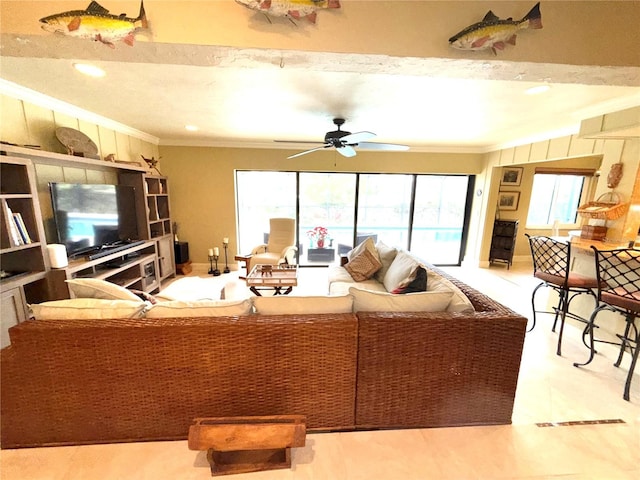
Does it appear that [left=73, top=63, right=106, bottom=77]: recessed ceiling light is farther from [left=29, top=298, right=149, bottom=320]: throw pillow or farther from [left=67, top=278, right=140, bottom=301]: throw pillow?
[left=29, top=298, right=149, bottom=320]: throw pillow

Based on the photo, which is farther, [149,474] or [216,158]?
[216,158]

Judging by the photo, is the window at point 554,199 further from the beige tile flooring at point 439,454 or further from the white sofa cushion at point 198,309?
the white sofa cushion at point 198,309

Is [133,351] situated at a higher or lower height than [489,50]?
lower

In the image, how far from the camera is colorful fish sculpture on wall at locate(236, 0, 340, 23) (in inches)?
37.6

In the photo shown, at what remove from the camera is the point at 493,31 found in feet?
3.32

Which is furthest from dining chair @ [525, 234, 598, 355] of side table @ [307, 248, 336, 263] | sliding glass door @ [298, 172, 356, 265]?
side table @ [307, 248, 336, 263]

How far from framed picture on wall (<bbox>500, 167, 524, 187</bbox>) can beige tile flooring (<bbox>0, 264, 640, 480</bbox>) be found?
13.8 feet

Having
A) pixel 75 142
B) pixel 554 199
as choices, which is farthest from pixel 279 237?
pixel 554 199

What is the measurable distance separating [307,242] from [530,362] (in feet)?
12.1

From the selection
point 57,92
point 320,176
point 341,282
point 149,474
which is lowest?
point 149,474

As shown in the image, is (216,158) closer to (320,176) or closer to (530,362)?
(320,176)

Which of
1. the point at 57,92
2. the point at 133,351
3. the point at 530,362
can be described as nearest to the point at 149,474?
the point at 133,351

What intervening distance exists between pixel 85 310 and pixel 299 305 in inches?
44.0

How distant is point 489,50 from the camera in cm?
112
